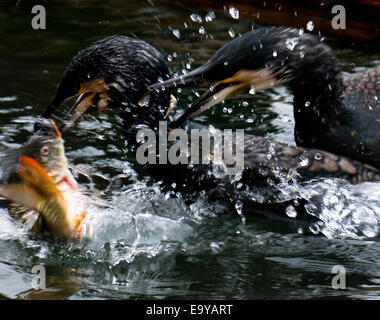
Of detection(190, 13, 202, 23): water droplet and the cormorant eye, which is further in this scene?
detection(190, 13, 202, 23): water droplet

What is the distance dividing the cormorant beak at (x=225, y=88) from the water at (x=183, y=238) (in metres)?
0.52

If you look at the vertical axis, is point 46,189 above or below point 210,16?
below

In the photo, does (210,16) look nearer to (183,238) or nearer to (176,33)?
(176,33)

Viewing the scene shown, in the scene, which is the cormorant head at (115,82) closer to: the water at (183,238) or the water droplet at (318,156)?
the water at (183,238)

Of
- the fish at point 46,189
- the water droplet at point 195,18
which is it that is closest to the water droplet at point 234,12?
the water droplet at point 195,18

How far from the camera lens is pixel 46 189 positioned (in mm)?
3484

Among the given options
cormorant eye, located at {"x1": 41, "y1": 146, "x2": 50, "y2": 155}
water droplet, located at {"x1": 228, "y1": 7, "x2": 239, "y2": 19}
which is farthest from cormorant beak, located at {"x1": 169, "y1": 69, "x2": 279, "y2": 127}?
water droplet, located at {"x1": 228, "y1": 7, "x2": 239, "y2": 19}

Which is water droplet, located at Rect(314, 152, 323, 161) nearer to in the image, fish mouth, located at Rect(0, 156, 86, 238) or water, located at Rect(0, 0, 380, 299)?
water, located at Rect(0, 0, 380, 299)

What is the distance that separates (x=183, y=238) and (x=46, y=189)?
2.83 ft

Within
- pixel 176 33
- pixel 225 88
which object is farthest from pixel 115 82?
pixel 176 33

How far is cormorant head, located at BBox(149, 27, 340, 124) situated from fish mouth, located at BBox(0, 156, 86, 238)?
110 cm

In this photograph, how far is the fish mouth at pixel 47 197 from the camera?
346 cm

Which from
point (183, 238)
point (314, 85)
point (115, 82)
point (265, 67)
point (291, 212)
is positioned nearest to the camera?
point (183, 238)

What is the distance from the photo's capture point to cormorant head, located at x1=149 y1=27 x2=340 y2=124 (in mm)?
4336
